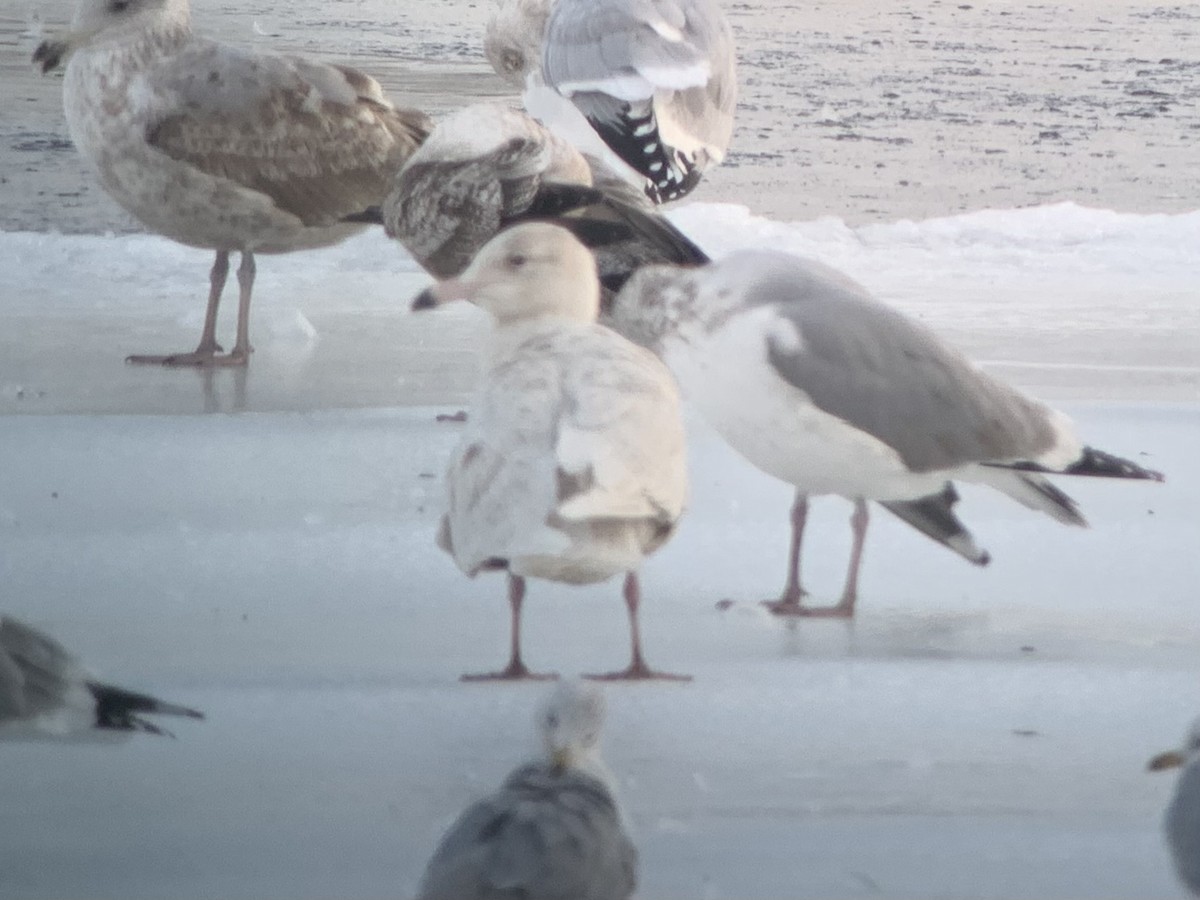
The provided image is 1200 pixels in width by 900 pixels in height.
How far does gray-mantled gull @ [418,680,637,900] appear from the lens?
1.48 metres

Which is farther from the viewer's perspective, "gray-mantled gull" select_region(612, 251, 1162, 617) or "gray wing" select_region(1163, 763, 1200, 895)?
"gray-mantled gull" select_region(612, 251, 1162, 617)

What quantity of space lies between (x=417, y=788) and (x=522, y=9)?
8.08ft

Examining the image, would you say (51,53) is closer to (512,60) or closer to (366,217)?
(366,217)

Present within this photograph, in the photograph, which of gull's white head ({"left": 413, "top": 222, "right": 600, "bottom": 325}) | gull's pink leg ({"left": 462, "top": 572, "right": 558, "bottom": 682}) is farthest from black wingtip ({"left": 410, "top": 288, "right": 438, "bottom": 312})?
gull's pink leg ({"left": 462, "top": 572, "right": 558, "bottom": 682})

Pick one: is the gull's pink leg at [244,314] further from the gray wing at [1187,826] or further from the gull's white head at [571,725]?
the gray wing at [1187,826]

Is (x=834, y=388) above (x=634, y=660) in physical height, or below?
above

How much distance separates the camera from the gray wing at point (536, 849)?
1480mm

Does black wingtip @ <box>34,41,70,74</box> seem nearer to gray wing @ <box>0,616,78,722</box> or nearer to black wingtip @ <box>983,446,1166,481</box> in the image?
gray wing @ <box>0,616,78,722</box>

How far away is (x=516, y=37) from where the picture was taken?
4.09 meters

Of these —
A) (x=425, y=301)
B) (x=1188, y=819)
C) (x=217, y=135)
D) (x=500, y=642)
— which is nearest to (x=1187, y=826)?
(x=1188, y=819)

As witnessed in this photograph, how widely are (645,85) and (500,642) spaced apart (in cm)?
170

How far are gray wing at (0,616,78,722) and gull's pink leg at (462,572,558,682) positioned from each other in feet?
1.46

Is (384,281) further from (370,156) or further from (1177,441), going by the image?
(1177,441)

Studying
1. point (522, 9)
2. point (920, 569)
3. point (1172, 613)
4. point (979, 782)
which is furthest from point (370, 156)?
point (979, 782)
